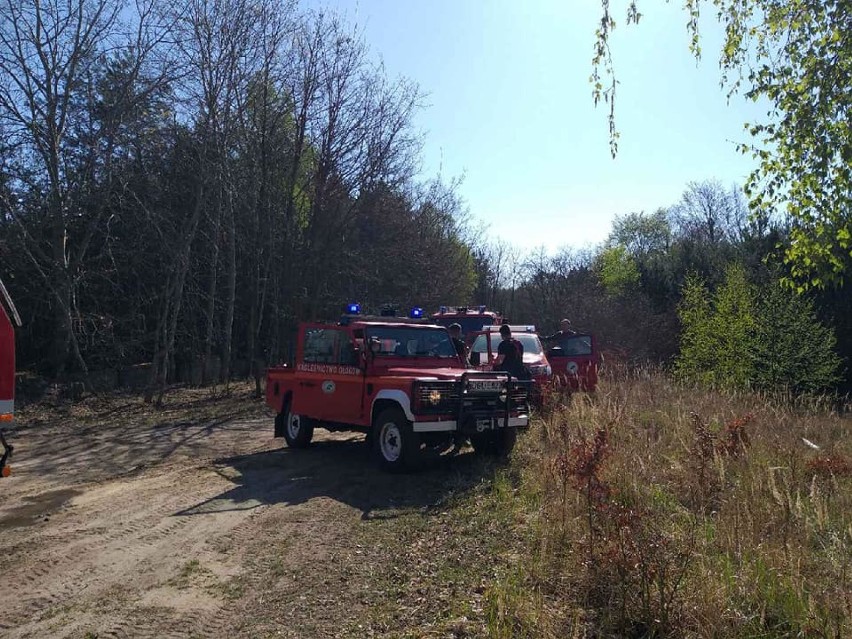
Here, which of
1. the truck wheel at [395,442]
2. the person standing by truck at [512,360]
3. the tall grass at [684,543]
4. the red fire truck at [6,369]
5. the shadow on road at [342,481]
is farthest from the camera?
the person standing by truck at [512,360]

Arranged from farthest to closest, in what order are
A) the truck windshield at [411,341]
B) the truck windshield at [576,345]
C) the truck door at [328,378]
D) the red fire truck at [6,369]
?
the truck windshield at [576,345] < the truck windshield at [411,341] < the truck door at [328,378] < the red fire truck at [6,369]

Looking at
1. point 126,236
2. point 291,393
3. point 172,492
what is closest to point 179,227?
point 126,236

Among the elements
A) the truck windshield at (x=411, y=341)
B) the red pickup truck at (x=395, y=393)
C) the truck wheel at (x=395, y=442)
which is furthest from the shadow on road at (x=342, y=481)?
the truck windshield at (x=411, y=341)

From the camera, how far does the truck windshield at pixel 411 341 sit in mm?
9965

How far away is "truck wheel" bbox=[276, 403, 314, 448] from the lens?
11148 mm

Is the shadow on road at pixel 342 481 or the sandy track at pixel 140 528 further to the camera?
the shadow on road at pixel 342 481

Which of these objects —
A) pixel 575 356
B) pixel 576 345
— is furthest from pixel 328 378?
pixel 576 345

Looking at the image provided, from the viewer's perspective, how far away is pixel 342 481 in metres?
8.88

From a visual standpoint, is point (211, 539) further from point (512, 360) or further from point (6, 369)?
point (512, 360)

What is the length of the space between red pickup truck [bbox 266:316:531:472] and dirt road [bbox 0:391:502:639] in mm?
499

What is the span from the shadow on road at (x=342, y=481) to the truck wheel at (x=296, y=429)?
368 mm

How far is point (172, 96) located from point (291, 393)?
382 inches

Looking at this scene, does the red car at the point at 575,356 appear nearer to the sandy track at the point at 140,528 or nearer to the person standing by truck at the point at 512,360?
the person standing by truck at the point at 512,360

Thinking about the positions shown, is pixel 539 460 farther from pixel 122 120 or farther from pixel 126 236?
pixel 126 236
